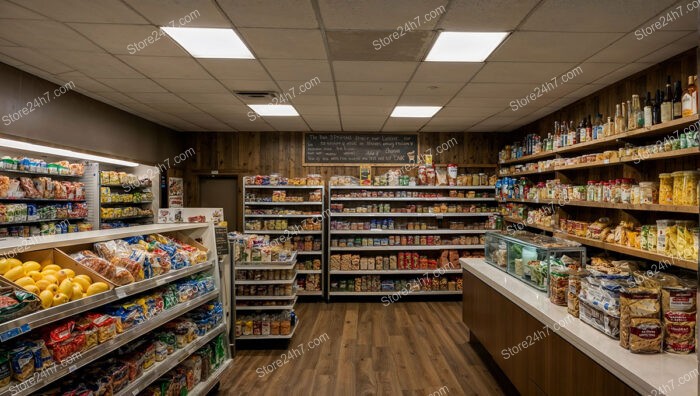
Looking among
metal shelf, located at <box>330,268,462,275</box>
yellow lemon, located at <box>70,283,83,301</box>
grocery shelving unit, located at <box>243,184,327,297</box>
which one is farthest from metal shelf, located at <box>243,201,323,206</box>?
yellow lemon, located at <box>70,283,83,301</box>

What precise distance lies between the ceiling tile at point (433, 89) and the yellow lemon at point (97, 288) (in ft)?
11.7

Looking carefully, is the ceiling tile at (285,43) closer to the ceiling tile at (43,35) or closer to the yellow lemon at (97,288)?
the ceiling tile at (43,35)

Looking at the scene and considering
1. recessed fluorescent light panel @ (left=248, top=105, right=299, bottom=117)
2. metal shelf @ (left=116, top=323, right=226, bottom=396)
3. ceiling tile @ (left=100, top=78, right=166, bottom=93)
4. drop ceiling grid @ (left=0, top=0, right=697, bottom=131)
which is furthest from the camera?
recessed fluorescent light panel @ (left=248, top=105, right=299, bottom=117)

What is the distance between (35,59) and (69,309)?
3060mm

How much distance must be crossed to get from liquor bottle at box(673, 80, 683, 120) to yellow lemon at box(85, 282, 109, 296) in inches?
182

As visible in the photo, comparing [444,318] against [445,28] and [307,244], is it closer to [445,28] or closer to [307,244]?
[307,244]

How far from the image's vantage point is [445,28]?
9.57 ft

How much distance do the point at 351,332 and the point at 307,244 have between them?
7.31 ft

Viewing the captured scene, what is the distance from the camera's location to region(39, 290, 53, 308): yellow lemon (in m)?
1.81

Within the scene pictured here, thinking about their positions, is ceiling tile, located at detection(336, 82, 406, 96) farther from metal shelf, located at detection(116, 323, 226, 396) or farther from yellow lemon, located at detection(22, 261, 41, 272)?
yellow lemon, located at detection(22, 261, 41, 272)

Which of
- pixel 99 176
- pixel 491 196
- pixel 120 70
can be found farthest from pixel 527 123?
pixel 99 176

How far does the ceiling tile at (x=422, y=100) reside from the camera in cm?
497

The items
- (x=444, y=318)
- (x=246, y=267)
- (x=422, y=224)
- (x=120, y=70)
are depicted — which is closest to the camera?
(x=120, y=70)

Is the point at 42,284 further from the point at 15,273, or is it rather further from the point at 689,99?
the point at 689,99
